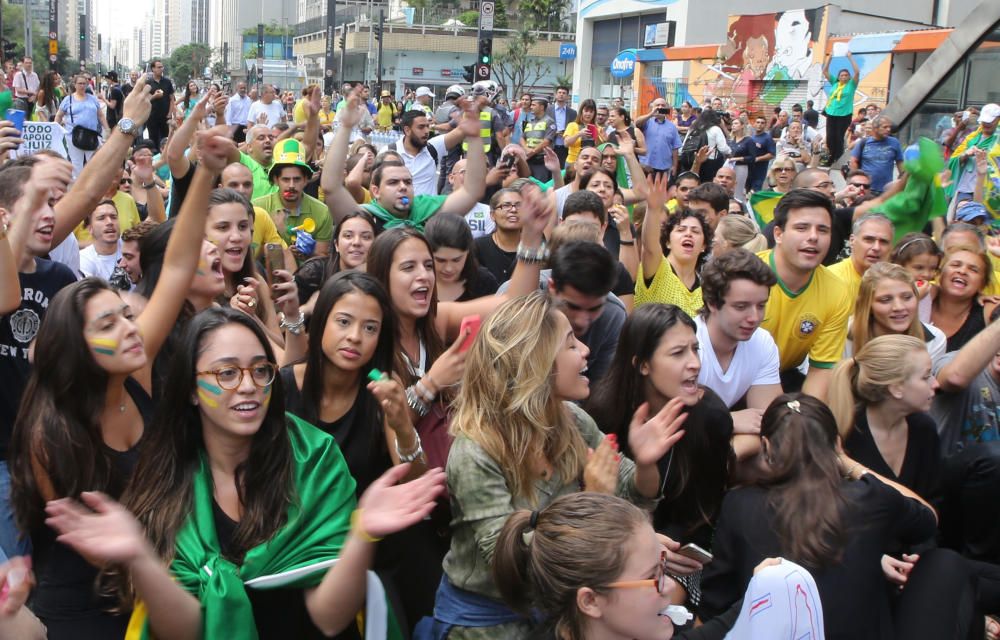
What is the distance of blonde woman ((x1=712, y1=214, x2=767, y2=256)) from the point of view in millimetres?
6348

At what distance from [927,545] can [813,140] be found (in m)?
15.4

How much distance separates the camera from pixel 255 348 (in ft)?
9.96

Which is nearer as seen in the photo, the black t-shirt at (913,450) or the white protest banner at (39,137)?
the black t-shirt at (913,450)

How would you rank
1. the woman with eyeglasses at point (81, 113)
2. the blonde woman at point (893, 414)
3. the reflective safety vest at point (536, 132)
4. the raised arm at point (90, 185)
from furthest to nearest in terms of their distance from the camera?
1. the reflective safety vest at point (536, 132)
2. the woman with eyeglasses at point (81, 113)
3. the raised arm at point (90, 185)
4. the blonde woman at point (893, 414)

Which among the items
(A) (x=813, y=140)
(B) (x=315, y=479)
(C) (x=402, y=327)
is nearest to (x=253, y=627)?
(B) (x=315, y=479)

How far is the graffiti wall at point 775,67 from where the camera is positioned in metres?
25.7

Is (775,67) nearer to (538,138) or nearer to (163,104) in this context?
(538,138)

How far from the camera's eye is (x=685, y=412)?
389 centimetres

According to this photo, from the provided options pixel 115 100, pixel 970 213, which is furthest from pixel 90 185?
pixel 115 100

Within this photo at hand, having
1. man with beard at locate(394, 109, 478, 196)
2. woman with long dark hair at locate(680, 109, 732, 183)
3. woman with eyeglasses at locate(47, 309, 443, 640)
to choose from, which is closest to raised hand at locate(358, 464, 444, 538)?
woman with eyeglasses at locate(47, 309, 443, 640)

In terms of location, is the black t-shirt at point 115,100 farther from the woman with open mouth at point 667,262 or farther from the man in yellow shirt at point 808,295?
the man in yellow shirt at point 808,295

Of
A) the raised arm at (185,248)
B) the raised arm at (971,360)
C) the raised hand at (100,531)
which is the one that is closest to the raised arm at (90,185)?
the raised arm at (185,248)

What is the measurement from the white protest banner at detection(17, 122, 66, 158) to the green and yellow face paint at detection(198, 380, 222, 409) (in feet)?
21.3

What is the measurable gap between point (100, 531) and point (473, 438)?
3.65 feet
